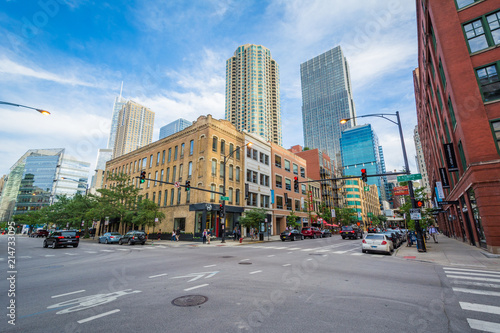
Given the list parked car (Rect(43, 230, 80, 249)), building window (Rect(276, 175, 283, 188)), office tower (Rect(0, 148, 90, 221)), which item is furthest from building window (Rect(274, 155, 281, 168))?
office tower (Rect(0, 148, 90, 221))

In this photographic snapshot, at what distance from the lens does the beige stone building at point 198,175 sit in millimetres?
33156

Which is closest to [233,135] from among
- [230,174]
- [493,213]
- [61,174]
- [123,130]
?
[230,174]

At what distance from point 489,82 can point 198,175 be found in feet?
99.9

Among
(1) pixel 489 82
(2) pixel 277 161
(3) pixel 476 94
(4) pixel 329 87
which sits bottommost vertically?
(3) pixel 476 94

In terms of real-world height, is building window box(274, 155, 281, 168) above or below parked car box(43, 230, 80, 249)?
above

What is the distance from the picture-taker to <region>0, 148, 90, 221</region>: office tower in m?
107

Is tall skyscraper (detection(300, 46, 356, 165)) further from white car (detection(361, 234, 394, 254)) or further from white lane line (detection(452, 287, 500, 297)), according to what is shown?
white lane line (detection(452, 287, 500, 297))

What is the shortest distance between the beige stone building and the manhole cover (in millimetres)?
25088

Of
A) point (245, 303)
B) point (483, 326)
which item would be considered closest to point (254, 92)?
point (245, 303)

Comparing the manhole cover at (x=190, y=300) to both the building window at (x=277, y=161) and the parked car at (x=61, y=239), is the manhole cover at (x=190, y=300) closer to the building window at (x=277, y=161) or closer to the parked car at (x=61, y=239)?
the parked car at (x=61, y=239)

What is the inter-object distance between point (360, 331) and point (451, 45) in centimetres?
2140

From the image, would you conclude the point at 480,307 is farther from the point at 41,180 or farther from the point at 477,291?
the point at 41,180

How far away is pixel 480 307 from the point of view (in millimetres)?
5133

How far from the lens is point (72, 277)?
341 inches
